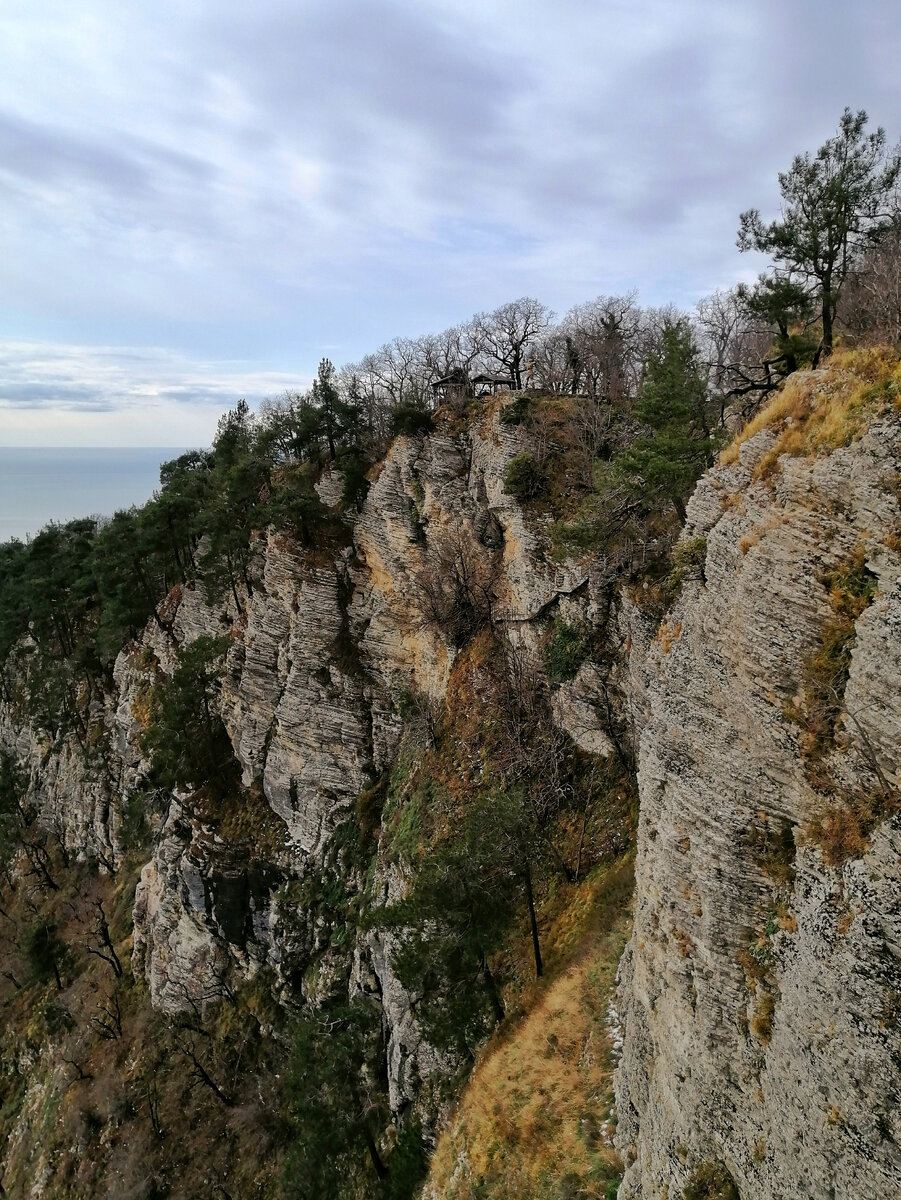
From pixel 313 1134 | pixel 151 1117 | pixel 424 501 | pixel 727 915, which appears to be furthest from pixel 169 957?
pixel 727 915

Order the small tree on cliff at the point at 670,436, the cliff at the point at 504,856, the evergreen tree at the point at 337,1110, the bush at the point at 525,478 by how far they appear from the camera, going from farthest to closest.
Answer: the bush at the point at 525,478 → the evergreen tree at the point at 337,1110 → the small tree on cliff at the point at 670,436 → the cliff at the point at 504,856

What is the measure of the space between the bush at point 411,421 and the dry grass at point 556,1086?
902 inches

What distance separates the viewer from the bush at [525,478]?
1039 inches

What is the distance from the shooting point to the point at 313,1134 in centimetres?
1948

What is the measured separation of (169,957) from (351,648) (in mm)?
21629

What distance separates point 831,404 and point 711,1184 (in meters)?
10.5

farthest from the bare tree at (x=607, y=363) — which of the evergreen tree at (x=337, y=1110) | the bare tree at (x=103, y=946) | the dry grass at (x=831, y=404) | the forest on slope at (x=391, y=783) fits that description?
the bare tree at (x=103, y=946)

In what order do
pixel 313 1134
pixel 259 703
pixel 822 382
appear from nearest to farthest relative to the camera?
pixel 822 382 < pixel 313 1134 < pixel 259 703

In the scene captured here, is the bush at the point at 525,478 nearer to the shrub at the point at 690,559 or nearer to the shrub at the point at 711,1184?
the shrub at the point at 690,559

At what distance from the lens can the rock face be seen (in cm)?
592

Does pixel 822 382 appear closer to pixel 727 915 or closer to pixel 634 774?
pixel 727 915

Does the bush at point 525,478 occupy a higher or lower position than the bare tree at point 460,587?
higher

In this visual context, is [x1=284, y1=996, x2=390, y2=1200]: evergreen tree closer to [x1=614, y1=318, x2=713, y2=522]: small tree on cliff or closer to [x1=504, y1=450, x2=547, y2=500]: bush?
[x1=614, y1=318, x2=713, y2=522]: small tree on cliff

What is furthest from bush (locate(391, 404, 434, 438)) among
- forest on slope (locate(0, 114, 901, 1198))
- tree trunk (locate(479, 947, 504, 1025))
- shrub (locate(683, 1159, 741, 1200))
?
shrub (locate(683, 1159, 741, 1200))
